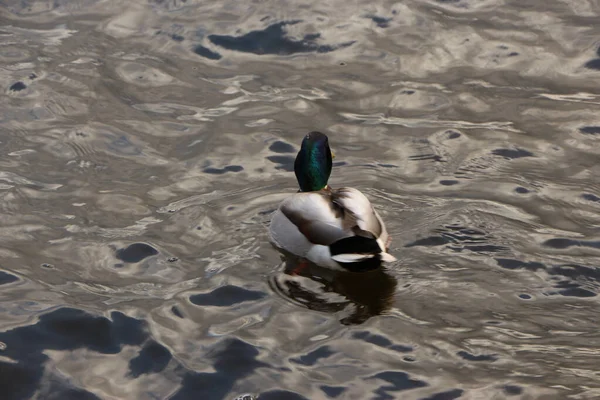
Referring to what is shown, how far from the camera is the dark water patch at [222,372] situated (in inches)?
226

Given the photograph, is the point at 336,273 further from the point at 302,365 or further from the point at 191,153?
the point at 191,153

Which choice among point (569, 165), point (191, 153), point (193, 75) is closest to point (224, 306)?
point (191, 153)

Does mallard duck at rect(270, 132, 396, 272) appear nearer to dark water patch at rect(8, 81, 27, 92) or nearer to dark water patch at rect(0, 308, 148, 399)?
dark water patch at rect(0, 308, 148, 399)

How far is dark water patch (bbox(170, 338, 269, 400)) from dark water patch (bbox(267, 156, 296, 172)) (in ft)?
9.45

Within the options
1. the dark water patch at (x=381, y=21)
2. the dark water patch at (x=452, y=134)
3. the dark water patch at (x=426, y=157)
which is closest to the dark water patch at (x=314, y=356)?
the dark water patch at (x=426, y=157)

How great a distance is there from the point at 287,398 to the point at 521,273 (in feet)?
6.90

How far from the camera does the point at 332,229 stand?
7246 millimetres

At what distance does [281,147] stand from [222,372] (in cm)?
357

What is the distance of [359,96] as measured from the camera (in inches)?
391

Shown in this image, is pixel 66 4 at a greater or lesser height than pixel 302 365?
greater

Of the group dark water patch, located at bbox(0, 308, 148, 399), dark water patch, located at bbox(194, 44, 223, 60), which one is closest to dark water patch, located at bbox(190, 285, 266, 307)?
dark water patch, located at bbox(0, 308, 148, 399)

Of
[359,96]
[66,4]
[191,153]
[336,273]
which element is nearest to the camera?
[336,273]

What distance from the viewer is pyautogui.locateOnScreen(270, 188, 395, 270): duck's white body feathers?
697 centimetres

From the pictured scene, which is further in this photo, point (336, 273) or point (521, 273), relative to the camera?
point (336, 273)
